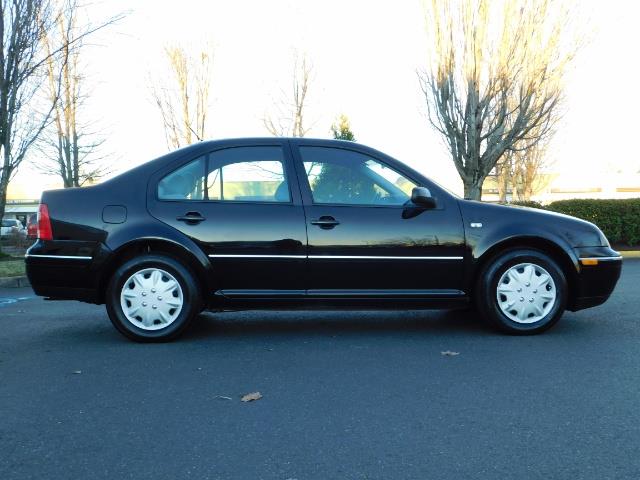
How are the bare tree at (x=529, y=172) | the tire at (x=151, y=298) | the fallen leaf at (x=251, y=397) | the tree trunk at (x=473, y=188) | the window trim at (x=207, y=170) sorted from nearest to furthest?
1. the fallen leaf at (x=251, y=397)
2. the tire at (x=151, y=298)
3. the window trim at (x=207, y=170)
4. the tree trunk at (x=473, y=188)
5. the bare tree at (x=529, y=172)

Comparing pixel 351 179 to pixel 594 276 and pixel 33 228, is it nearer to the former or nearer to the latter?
pixel 594 276

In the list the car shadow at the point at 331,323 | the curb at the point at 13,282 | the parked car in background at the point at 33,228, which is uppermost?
the parked car in background at the point at 33,228

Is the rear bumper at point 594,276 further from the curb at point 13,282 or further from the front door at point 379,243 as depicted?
the curb at point 13,282

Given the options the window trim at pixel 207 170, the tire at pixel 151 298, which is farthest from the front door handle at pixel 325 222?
the tire at pixel 151 298

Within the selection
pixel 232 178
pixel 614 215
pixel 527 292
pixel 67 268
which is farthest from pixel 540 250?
pixel 614 215

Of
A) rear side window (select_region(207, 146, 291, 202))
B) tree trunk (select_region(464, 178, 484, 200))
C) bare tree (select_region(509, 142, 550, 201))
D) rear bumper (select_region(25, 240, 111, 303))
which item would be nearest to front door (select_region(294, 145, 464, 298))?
rear side window (select_region(207, 146, 291, 202))

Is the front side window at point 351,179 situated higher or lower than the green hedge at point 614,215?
higher

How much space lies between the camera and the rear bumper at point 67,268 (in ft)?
15.4

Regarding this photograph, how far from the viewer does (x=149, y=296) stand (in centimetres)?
468

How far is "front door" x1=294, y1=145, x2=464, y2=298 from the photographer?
4.71 m

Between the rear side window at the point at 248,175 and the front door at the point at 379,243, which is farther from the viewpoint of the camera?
the rear side window at the point at 248,175

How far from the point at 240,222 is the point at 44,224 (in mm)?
1550

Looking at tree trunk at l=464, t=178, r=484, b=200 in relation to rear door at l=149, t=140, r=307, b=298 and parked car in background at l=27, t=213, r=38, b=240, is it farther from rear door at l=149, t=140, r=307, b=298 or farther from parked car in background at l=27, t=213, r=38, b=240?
parked car in background at l=27, t=213, r=38, b=240

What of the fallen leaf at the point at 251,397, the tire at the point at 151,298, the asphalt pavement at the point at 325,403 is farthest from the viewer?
the tire at the point at 151,298
